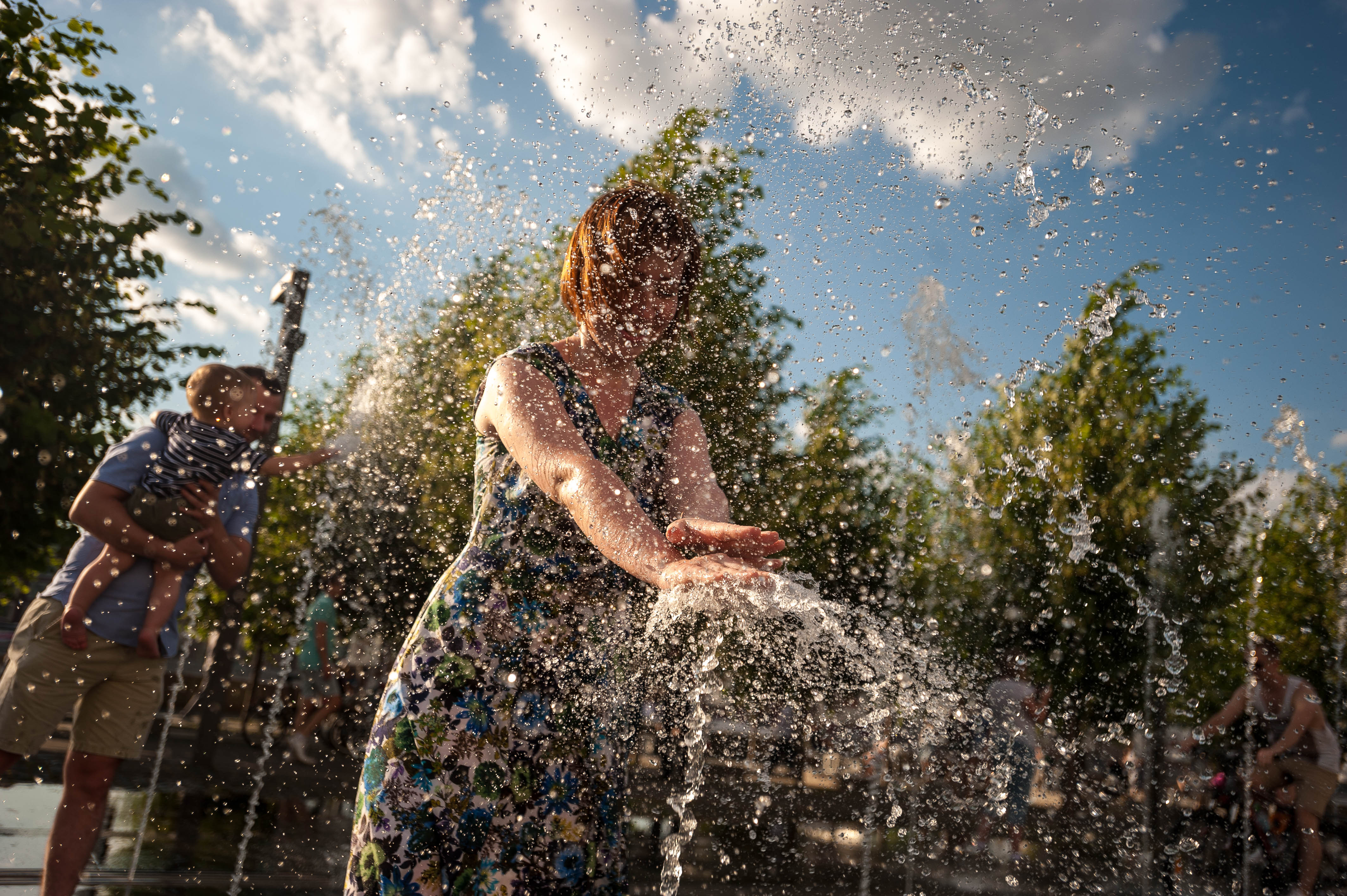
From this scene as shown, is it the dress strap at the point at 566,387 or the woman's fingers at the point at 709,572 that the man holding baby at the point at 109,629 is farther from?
the woman's fingers at the point at 709,572

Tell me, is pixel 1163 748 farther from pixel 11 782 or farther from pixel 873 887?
pixel 11 782

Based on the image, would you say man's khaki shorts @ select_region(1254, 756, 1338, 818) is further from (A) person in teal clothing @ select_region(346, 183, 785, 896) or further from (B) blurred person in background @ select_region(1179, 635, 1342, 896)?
(A) person in teal clothing @ select_region(346, 183, 785, 896)

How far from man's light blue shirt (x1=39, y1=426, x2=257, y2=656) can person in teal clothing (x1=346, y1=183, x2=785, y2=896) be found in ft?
6.86

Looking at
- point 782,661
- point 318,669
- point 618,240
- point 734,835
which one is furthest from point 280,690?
point 618,240

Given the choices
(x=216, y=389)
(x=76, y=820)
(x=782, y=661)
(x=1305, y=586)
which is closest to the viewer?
(x=76, y=820)

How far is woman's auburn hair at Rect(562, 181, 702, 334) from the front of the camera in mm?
1602

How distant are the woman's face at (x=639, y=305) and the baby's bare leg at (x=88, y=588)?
237 centimetres

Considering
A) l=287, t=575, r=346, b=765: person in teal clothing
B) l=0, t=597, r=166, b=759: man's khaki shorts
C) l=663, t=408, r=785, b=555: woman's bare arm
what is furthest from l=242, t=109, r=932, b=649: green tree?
l=663, t=408, r=785, b=555: woman's bare arm

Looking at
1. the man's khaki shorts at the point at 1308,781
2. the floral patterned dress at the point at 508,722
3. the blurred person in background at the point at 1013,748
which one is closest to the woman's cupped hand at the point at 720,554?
the floral patterned dress at the point at 508,722

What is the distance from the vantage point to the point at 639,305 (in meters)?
1.62

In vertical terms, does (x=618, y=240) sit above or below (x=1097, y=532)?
below

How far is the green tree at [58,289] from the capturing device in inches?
301

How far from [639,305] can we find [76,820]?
9.37ft

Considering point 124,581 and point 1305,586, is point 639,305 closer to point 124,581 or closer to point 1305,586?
point 124,581
